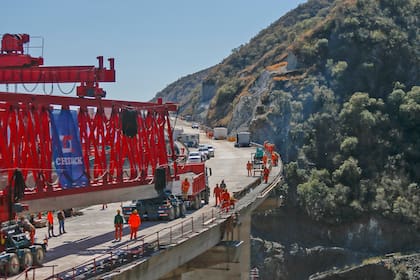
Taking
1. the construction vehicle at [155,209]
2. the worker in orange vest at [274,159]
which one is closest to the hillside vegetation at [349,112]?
the worker in orange vest at [274,159]

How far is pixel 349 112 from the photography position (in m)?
79.2

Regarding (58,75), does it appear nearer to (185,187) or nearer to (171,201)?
(171,201)

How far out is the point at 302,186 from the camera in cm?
7362

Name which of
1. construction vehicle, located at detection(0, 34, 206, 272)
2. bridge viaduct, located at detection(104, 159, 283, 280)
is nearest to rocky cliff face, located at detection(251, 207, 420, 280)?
bridge viaduct, located at detection(104, 159, 283, 280)

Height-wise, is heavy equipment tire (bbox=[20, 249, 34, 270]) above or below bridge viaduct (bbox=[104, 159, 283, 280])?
above

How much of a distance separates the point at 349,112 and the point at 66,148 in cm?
5466

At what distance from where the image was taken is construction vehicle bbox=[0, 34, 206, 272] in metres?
25.3

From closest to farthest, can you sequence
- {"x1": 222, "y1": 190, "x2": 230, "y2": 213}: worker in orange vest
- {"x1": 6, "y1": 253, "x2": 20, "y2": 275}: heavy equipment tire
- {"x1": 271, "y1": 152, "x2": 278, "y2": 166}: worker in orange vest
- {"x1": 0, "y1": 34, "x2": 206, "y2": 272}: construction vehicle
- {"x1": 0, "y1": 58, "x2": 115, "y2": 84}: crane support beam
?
{"x1": 6, "y1": 253, "x2": 20, "y2": 275}: heavy equipment tire → {"x1": 0, "y1": 34, "x2": 206, "y2": 272}: construction vehicle → {"x1": 0, "y1": 58, "x2": 115, "y2": 84}: crane support beam → {"x1": 222, "y1": 190, "x2": 230, "y2": 213}: worker in orange vest → {"x1": 271, "y1": 152, "x2": 278, "y2": 166}: worker in orange vest

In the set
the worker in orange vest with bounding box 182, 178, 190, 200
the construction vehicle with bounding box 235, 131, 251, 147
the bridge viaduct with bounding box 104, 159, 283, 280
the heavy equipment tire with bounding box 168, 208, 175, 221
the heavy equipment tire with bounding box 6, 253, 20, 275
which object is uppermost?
the construction vehicle with bounding box 235, 131, 251, 147

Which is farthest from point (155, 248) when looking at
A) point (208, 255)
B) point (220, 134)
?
point (220, 134)

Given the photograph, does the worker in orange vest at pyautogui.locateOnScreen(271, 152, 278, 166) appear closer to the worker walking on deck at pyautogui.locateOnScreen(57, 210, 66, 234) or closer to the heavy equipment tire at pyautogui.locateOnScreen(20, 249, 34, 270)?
the worker walking on deck at pyautogui.locateOnScreen(57, 210, 66, 234)

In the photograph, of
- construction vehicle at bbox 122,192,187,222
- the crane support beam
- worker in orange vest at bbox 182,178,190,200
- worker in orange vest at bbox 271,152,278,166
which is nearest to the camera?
the crane support beam

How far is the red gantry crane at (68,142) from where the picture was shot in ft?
83.5

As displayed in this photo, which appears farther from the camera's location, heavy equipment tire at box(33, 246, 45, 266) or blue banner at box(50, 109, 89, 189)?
blue banner at box(50, 109, 89, 189)
